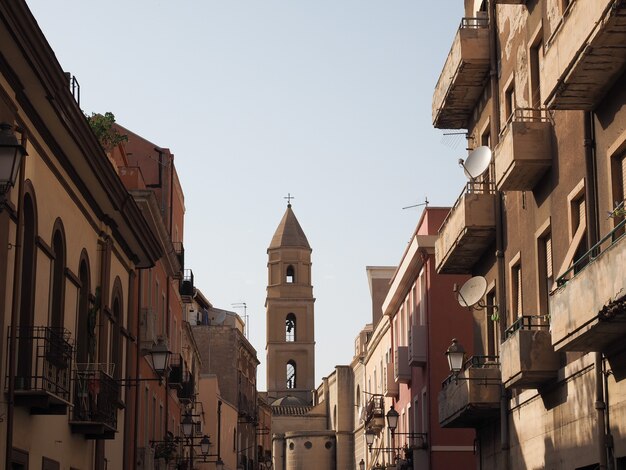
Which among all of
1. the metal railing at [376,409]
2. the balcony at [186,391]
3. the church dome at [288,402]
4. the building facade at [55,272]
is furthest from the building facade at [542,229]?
the church dome at [288,402]

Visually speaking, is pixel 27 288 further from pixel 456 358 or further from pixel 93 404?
pixel 456 358

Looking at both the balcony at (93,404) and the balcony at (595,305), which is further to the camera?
the balcony at (93,404)

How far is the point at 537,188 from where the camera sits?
1997 cm

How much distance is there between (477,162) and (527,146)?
126 inches

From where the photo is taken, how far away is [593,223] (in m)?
16.5

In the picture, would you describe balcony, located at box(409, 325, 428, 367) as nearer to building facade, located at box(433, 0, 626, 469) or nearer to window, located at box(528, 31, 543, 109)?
building facade, located at box(433, 0, 626, 469)

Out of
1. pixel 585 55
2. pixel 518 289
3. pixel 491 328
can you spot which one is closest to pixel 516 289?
pixel 518 289

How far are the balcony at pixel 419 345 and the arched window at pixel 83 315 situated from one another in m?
15.6

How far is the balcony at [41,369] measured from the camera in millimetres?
16438

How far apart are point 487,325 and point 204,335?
146 feet

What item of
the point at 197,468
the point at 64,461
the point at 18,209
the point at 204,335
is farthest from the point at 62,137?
the point at 204,335

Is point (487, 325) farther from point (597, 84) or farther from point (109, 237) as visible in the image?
point (597, 84)

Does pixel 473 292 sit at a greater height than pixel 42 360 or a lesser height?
greater

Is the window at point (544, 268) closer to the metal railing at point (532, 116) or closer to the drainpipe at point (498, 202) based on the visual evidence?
the metal railing at point (532, 116)
